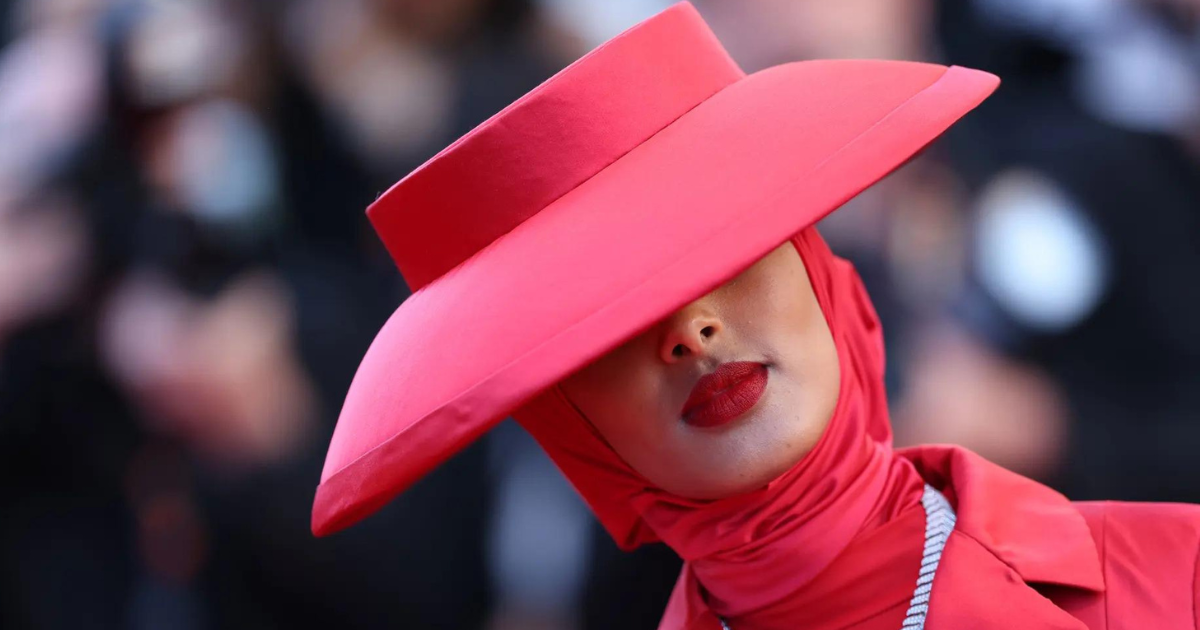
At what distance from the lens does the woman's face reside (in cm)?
80

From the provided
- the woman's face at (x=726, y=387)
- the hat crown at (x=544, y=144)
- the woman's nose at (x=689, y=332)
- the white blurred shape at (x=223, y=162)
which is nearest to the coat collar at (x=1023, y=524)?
the woman's face at (x=726, y=387)

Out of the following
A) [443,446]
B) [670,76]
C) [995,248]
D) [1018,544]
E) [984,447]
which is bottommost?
[984,447]

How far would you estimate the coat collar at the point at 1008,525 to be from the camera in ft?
2.60

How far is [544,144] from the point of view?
0.77m

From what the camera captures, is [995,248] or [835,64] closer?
[835,64]

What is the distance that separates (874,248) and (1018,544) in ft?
2.70

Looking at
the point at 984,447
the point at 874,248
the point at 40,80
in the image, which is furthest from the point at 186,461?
the point at 984,447

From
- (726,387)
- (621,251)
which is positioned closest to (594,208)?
(621,251)

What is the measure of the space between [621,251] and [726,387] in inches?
7.6

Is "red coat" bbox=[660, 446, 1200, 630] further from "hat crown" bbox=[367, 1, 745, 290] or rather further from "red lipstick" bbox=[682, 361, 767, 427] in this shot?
"hat crown" bbox=[367, 1, 745, 290]

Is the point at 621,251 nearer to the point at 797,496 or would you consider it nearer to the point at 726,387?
the point at 726,387

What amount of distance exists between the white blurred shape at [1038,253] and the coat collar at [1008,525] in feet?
2.31

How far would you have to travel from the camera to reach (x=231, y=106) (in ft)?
5.89

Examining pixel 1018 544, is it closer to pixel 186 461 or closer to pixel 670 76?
pixel 670 76
